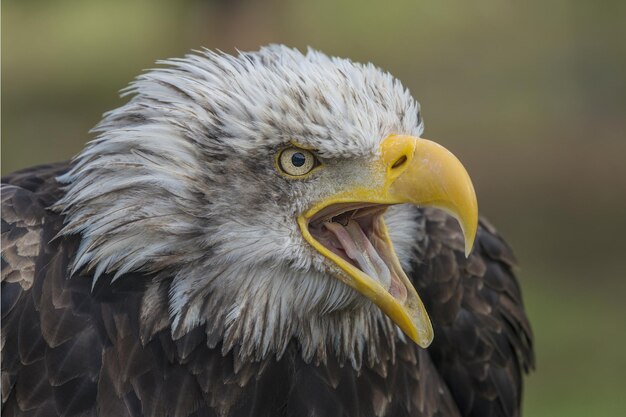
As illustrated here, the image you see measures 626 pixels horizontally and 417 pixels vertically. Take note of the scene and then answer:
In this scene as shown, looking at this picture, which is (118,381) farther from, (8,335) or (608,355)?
(608,355)

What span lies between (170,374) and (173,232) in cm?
47

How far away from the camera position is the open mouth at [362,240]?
314 centimetres

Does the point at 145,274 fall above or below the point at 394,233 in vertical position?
below

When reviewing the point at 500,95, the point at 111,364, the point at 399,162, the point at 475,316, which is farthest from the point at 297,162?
the point at 500,95

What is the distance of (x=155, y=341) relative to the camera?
10.7 feet

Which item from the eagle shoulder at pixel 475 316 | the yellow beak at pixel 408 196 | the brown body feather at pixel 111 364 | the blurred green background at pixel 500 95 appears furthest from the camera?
the blurred green background at pixel 500 95

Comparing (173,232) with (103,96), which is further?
(103,96)

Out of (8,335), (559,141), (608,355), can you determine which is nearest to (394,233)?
(8,335)

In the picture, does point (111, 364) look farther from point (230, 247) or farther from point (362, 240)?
point (362, 240)

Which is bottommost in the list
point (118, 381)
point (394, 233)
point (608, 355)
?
point (608, 355)

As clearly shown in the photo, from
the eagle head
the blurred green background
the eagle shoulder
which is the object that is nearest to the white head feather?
the eagle head

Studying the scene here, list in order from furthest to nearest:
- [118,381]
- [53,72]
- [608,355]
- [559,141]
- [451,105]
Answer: [53,72] → [451,105] → [559,141] → [608,355] → [118,381]

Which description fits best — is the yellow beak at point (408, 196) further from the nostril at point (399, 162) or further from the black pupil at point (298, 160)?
the black pupil at point (298, 160)

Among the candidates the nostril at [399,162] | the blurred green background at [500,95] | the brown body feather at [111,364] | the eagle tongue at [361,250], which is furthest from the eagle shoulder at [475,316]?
the blurred green background at [500,95]
